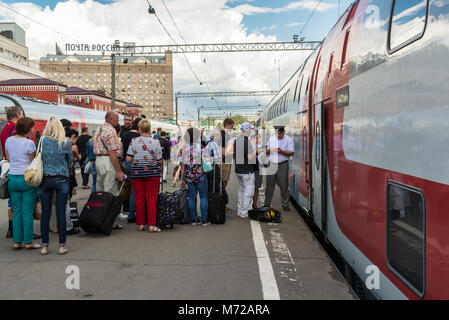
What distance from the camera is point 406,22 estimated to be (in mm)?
2986

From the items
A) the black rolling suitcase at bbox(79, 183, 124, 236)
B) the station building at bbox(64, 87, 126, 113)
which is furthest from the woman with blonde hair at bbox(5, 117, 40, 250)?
the station building at bbox(64, 87, 126, 113)

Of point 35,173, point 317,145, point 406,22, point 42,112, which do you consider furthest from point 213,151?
point 42,112

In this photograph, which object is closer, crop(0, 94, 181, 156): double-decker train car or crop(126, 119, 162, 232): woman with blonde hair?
crop(126, 119, 162, 232): woman with blonde hair

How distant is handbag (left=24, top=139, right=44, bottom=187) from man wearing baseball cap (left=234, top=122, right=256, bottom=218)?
376 centimetres

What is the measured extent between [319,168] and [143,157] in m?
2.75

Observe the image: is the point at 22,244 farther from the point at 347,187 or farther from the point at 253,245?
the point at 347,187

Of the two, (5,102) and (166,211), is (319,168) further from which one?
(5,102)

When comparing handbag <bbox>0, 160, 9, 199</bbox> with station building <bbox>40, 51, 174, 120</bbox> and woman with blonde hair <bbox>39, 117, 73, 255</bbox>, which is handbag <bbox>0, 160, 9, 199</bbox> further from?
station building <bbox>40, 51, 174, 120</bbox>

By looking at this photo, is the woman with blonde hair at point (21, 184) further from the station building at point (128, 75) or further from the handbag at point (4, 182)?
the station building at point (128, 75)

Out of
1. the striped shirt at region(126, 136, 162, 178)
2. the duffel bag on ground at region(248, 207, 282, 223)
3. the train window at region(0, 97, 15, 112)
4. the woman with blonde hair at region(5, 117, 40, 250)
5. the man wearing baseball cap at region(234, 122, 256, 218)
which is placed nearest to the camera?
the woman with blonde hair at region(5, 117, 40, 250)

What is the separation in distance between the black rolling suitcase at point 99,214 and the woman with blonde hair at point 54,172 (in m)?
0.93

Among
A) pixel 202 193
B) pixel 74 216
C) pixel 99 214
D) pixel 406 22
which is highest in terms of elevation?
pixel 406 22

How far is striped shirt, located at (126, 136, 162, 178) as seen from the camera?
6.88 m

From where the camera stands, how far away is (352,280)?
4.96 metres
